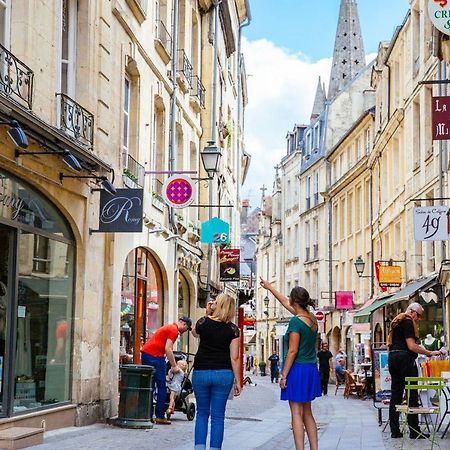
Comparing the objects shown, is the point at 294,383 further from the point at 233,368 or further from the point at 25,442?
the point at 25,442

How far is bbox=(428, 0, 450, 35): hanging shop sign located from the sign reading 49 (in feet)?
24.1

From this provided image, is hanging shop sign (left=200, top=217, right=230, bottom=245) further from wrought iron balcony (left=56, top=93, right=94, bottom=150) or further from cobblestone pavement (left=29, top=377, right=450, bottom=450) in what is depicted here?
wrought iron balcony (left=56, top=93, right=94, bottom=150)

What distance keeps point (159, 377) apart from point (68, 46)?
4.94 m

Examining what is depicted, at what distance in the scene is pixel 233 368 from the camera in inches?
339

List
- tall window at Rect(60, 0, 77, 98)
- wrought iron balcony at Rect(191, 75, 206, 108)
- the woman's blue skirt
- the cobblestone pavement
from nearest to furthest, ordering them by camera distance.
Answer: the woman's blue skirt, the cobblestone pavement, tall window at Rect(60, 0, 77, 98), wrought iron balcony at Rect(191, 75, 206, 108)

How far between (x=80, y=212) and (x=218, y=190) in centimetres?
1598

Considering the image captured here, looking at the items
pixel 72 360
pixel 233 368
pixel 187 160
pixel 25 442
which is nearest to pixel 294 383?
pixel 233 368

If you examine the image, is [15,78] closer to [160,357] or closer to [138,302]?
[160,357]

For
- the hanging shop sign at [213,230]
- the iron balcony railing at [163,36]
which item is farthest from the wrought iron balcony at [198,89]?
the iron balcony railing at [163,36]

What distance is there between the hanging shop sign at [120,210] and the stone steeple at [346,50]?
51764 millimetres

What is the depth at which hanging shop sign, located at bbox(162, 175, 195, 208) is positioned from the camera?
57.2 feet

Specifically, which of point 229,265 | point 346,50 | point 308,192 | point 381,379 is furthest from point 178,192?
point 346,50

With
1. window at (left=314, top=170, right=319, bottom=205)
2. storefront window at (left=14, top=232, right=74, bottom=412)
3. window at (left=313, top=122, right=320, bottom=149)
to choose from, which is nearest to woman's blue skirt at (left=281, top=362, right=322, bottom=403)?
storefront window at (left=14, top=232, right=74, bottom=412)

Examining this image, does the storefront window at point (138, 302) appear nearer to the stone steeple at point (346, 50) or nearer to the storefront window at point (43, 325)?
the storefront window at point (43, 325)
